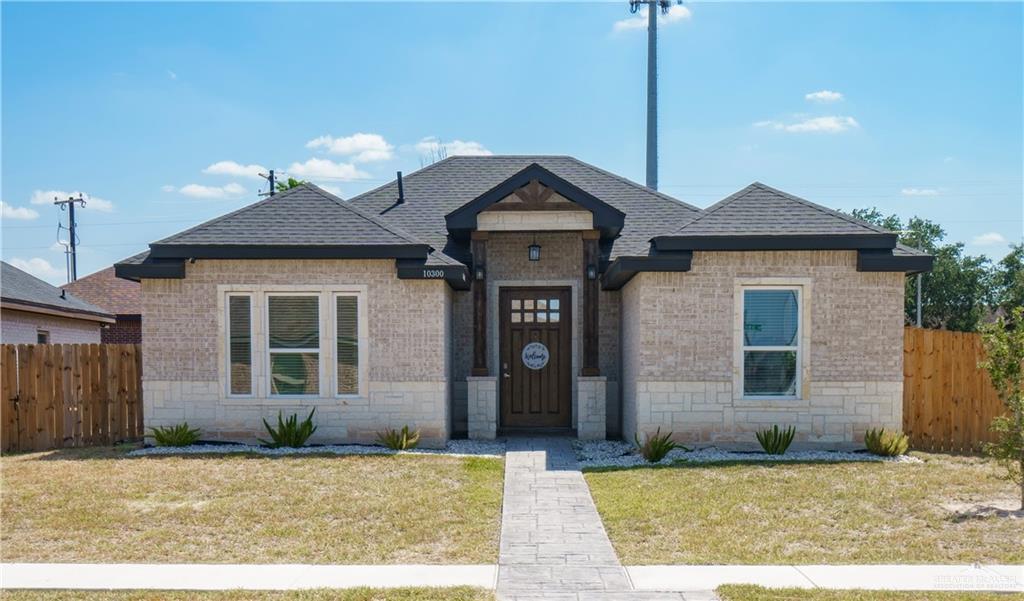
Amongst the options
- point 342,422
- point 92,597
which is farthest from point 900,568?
point 342,422

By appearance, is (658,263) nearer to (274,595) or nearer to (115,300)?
(274,595)

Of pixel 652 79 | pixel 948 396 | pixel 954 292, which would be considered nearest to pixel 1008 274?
pixel 954 292

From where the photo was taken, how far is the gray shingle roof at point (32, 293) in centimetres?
1673

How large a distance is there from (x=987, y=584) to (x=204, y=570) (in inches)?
237

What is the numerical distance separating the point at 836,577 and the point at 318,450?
7.55 metres

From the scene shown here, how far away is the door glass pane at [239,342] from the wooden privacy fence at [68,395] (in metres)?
2.28

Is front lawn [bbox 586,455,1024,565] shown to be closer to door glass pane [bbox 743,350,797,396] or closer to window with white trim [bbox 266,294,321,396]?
door glass pane [bbox 743,350,797,396]

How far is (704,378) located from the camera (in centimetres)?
1100

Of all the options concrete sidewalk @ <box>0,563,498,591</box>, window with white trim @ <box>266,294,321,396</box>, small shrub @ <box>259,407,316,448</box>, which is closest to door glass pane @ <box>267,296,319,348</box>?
window with white trim @ <box>266,294,321,396</box>

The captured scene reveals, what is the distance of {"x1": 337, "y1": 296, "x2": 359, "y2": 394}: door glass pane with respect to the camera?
11445 millimetres

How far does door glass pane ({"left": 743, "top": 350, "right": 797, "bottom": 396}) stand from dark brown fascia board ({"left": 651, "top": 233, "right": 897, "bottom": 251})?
1.66 meters

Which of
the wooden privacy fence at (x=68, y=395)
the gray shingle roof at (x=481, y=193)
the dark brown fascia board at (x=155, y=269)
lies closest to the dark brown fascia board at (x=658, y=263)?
the gray shingle roof at (x=481, y=193)

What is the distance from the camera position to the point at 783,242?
35.1 ft

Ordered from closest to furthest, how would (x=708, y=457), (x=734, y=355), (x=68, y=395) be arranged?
(x=708, y=457)
(x=734, y=355)
(x=68, y=395)
